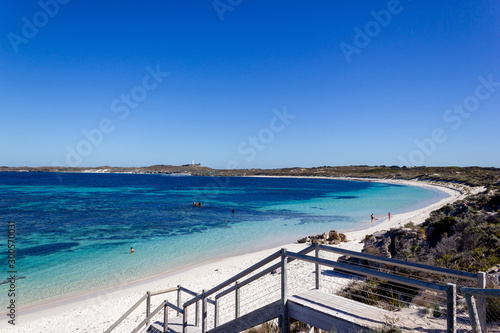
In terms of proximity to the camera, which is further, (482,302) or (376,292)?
(376,292)

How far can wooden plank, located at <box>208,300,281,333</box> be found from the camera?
5.26 m

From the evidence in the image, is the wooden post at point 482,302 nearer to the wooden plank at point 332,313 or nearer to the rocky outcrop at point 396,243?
the wooden plank at point 332,313

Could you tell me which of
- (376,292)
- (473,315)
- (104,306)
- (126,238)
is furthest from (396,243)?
(126,238)

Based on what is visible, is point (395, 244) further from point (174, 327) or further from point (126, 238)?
point (126, 238)

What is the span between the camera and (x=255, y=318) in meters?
5.53

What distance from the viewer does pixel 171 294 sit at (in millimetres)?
13078

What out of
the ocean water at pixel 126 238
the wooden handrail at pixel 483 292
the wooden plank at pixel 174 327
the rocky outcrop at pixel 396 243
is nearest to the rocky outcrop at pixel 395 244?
the rocky outcrop at pixel 396 243

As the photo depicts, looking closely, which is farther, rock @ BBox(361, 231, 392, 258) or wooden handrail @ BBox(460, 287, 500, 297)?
rock @ BBox(361, 231, 392, 258)

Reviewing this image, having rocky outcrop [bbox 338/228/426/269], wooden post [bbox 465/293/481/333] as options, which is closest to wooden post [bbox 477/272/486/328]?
wooden post [bbox 465/293/481/333]

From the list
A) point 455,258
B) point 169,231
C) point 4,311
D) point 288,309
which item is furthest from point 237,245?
point 288,309

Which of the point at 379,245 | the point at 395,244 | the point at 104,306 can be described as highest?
the point at 395,244

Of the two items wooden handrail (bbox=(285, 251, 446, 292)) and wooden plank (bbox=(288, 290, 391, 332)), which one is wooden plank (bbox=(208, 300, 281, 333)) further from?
wooden handrail (bbox=(285, 251, 446, 292))

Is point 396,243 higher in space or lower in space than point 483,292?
lower

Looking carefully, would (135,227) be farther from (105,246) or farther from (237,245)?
(237,245)
